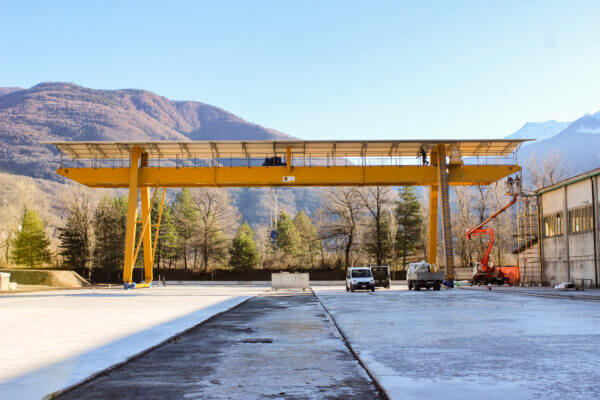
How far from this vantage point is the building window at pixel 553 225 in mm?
32875

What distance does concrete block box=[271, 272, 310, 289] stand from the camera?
38531 millimetres

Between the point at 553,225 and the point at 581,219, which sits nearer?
the point at 581,219

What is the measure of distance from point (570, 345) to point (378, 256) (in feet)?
179

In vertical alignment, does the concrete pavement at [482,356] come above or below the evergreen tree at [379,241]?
below

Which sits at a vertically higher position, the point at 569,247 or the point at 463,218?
the point at 463,218

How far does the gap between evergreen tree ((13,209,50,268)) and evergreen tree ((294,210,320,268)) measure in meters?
33.1

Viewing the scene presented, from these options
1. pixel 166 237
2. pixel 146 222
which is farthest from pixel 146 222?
pixel 166 237

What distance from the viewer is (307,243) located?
7556 centimetres

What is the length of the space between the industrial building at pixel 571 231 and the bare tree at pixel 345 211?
2813 cm

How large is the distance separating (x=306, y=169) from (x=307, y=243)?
135 ft

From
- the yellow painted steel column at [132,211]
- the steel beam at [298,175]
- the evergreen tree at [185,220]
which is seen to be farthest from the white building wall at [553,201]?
the evergreen tree at [185,220]

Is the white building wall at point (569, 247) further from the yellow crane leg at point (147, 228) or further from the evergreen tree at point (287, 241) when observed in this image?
the evergreen tree at point (287, 241)

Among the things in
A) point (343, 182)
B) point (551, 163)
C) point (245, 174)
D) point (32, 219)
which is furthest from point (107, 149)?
point (551, 163)

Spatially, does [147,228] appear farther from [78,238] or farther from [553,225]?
[553,225]
